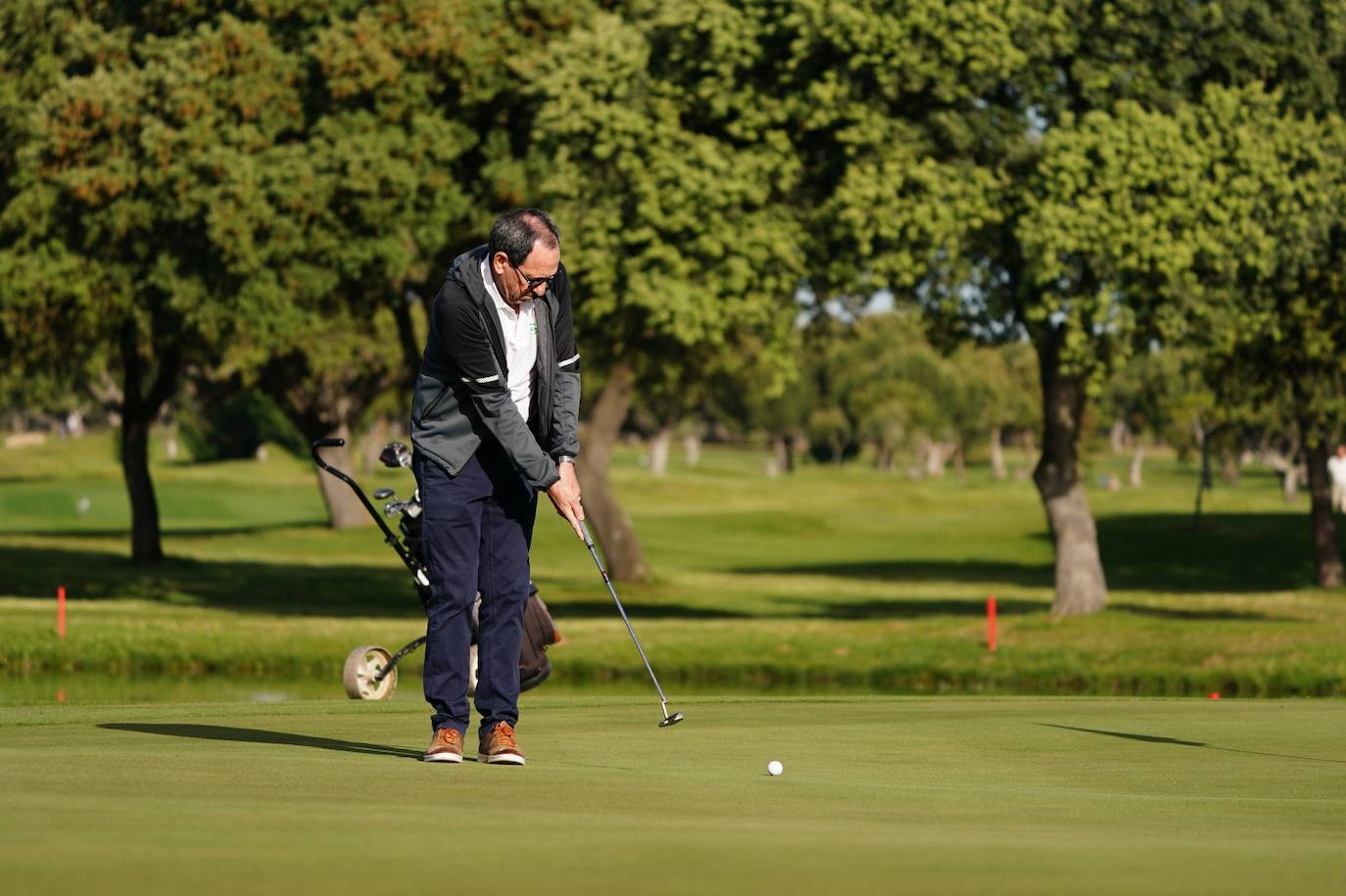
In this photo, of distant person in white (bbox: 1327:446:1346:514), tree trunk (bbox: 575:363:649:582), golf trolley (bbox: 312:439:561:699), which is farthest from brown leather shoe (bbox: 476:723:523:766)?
distant person in white (bbox: 1327:446:1346:514)

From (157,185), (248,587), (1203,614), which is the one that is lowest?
(248,587)

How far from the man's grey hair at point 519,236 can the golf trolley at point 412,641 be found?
10.3 feet

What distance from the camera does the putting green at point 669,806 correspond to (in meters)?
5.64

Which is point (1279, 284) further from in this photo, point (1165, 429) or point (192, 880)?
point (1165, 429)

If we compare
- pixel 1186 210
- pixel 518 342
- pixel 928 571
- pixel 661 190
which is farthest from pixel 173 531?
pixel 518 342

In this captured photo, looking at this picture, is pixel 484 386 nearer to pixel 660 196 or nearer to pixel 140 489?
pixel 660 196

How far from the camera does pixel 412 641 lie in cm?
1650

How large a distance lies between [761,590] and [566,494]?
117 feet

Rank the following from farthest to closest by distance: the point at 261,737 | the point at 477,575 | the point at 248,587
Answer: the point at 248,587 → the point at 261,737 → the point at 477,575

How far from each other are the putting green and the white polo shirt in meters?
1.71

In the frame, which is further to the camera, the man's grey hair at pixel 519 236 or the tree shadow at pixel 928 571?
the tree shadow at pixel 928 571

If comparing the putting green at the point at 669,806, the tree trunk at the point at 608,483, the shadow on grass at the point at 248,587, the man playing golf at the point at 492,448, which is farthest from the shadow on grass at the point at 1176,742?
the tree trunk at the point at 608,483

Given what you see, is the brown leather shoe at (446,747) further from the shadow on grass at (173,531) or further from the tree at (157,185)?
the shadow on grass at (173,531)

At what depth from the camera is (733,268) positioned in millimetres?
28578
